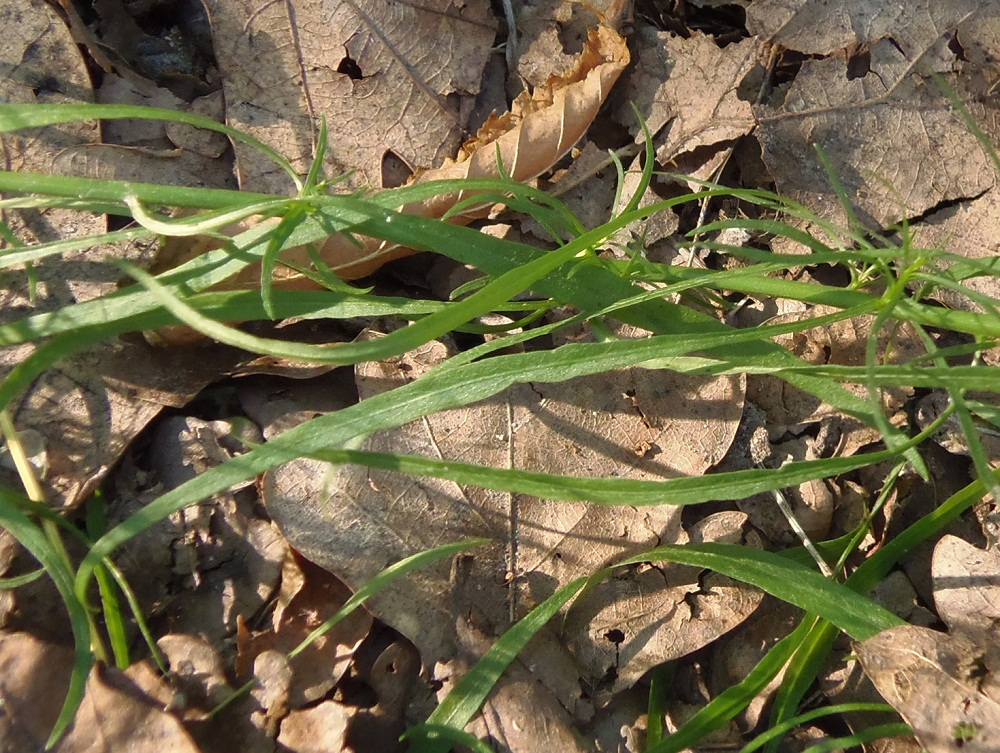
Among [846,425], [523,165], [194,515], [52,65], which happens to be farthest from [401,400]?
[52,65]

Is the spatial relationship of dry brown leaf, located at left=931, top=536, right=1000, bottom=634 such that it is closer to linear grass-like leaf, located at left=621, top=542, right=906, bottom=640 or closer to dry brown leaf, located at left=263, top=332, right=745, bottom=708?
linear grass-like leaf, located at left=621, top=542, right=906, bottom=640

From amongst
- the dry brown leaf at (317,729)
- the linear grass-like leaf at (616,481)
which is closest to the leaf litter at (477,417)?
the dry brown leaf at (317,729)

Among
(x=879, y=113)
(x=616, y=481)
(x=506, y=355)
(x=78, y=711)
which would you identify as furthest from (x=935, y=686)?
(x=78, y=711)

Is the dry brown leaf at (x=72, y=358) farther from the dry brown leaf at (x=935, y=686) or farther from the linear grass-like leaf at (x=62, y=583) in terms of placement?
the dry brown leaf at (x=935, y=686)

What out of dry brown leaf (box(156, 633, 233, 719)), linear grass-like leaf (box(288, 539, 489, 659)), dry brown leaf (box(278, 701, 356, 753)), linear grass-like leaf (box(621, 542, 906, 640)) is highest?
linear grass-like leaf (box(621, 542, 906, 640))

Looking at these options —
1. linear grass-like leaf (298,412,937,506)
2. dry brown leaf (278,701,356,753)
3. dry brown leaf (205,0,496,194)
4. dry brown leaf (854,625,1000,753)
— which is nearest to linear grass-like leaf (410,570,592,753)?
dry brown leaf (278,701,356,753)

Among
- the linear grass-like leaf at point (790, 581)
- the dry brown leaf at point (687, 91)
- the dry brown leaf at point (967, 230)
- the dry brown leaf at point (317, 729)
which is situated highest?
the dry brown leaf at point (687, 91)

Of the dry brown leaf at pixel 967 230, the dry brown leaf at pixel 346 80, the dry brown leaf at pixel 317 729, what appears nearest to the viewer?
the dry brown leaf at pixel 317 729
